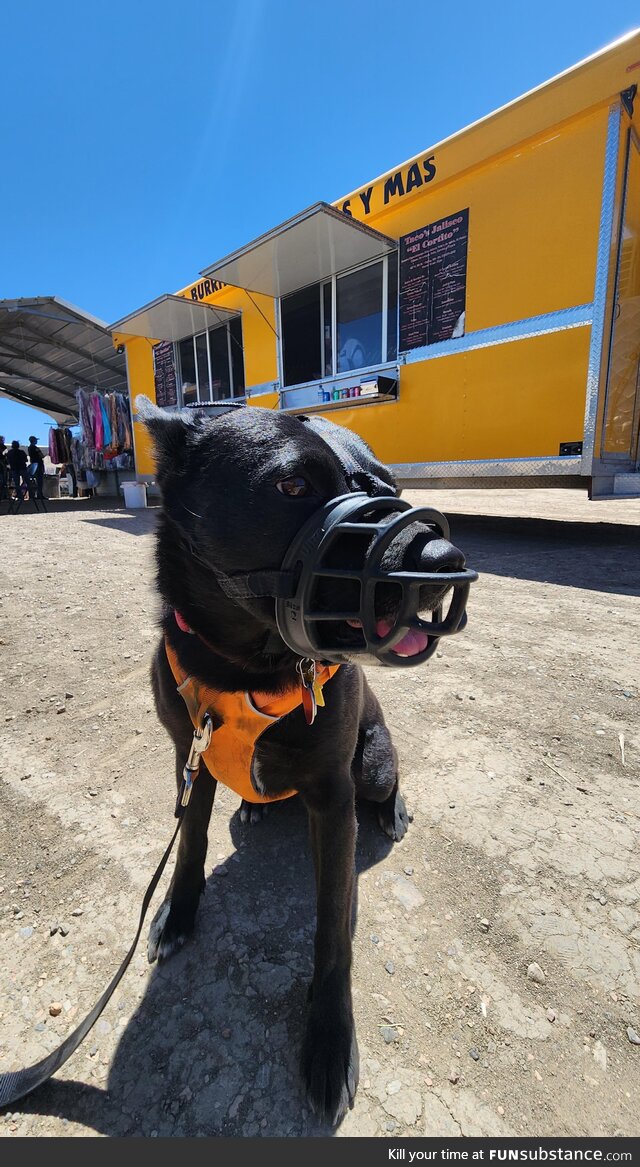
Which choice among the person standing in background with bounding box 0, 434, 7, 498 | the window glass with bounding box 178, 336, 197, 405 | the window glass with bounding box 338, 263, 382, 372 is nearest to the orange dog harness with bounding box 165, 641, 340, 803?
the window glass with bounding box 338, 263, 382, 372

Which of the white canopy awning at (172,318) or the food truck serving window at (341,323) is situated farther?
the white canopy awning at (172,318)

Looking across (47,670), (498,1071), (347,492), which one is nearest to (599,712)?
(498,1071)

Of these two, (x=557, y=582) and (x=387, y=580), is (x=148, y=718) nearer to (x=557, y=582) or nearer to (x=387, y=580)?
(x=387, y=580)

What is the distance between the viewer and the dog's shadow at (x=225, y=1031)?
1.01m

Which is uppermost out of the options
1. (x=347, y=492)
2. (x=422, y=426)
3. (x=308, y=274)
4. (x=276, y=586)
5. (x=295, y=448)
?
(x=308, y=274)

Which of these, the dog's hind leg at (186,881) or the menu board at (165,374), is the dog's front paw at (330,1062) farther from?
the menu board at (165,374)

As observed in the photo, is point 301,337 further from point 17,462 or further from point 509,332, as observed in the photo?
point 17,462

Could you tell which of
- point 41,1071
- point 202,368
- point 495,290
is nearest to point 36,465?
point 202,368

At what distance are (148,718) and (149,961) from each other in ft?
4.15

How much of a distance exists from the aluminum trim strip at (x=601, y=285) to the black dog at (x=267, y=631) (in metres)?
4.88

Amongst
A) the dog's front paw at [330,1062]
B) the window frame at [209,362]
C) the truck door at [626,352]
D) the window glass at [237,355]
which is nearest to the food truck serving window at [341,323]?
the window frame at [209,362]

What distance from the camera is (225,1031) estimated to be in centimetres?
116

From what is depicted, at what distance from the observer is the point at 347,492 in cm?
116

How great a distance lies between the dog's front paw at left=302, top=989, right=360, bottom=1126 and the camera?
A: 104 centimetres
